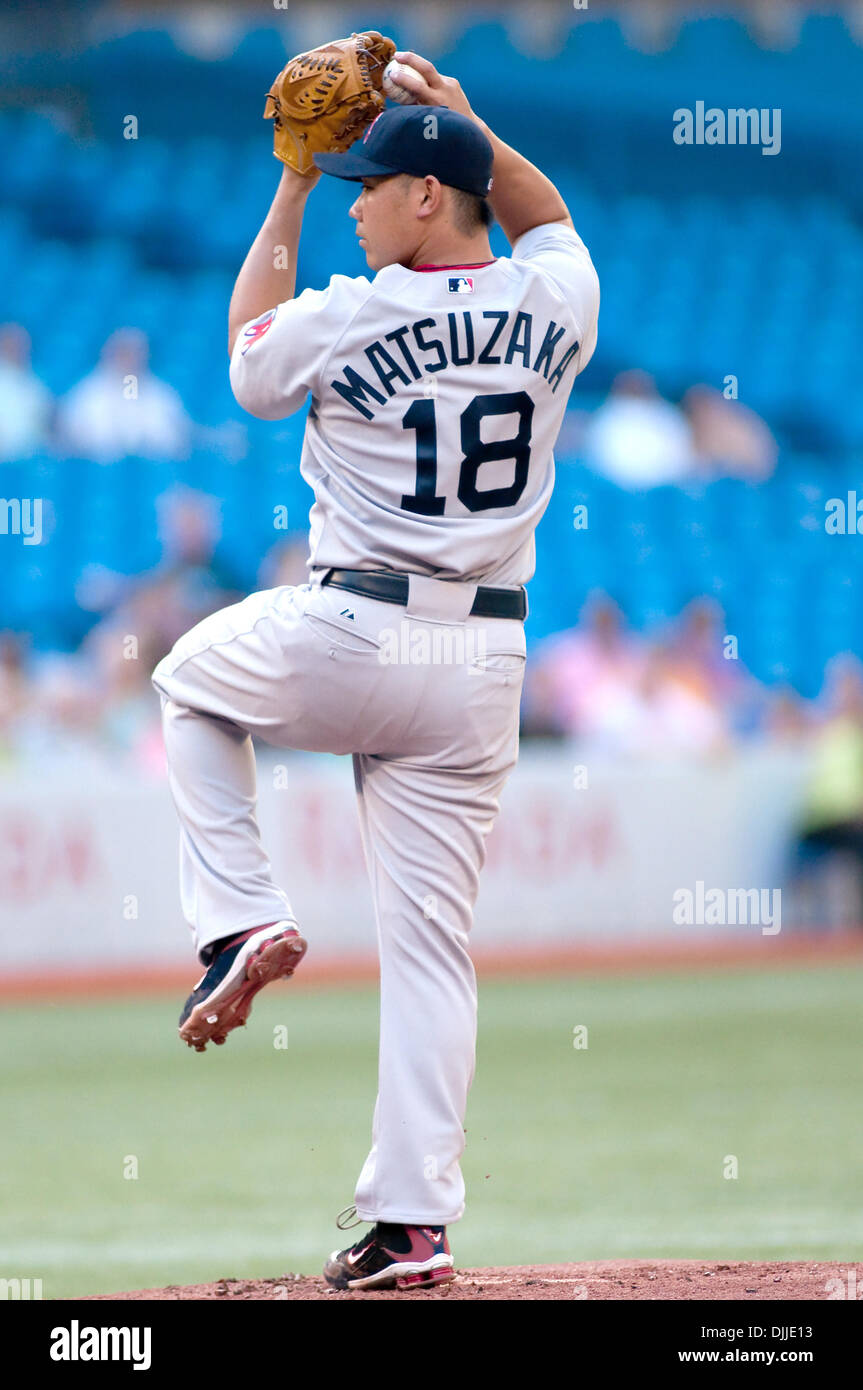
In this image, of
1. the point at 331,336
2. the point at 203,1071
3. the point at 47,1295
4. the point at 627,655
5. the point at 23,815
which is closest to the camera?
Answer: the point at 331,336

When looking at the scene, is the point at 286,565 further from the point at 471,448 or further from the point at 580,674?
the point at 471,448

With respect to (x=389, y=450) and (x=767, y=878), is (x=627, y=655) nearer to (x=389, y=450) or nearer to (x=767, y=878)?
(x=767, y=878)

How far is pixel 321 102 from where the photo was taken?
11.5 feet

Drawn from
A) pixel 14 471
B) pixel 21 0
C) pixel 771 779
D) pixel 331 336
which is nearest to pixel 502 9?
pixel 21 0

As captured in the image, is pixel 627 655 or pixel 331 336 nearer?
pixel 331 336

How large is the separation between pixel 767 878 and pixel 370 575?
7707 millimetres

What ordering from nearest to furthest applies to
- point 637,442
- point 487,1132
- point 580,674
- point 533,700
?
point 487,1132 → point 533,700 → point 580,674 → point 637,442

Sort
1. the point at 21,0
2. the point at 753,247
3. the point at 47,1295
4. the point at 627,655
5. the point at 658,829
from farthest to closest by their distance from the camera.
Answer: the point at 753,247 → the point at 21,0 → the point at 627,655 → the point at 658,829 → the point at 47,1295

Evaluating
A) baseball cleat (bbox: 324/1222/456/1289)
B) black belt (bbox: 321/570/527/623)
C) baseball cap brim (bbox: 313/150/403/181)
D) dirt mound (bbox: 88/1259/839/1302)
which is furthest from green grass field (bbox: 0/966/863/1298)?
baseball cap brim (bbox: 313/150/403/181)

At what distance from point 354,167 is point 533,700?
749cm

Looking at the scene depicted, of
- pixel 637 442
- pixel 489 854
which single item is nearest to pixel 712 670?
pixel 489 854

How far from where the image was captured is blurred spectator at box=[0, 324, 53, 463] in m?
12.0

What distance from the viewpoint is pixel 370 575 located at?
3.36 meters

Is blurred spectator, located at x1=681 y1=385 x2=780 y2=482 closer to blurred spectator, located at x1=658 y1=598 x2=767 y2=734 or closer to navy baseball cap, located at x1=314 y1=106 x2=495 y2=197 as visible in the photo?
blurred spectator, located at x1=658 y1=598 x2=767 y2=734
